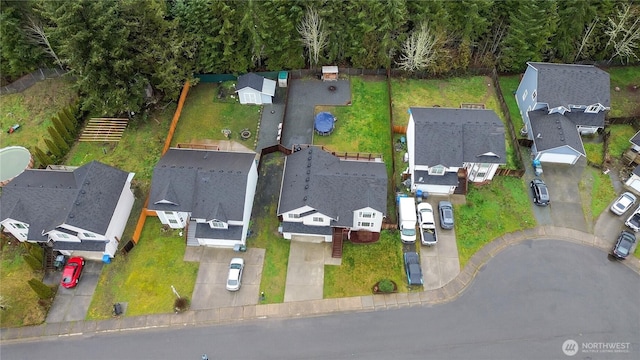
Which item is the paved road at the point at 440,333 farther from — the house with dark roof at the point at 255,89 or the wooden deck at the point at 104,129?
the house with dark roof at the point at 255,89

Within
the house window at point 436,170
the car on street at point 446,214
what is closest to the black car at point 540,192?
the car on street at point 446,214

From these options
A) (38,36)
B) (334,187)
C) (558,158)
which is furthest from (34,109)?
(558,158)

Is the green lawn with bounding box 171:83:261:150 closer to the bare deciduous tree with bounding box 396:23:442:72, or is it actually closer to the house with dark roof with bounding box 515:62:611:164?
the bare deciduous tree with bounding box 396:23:442:72

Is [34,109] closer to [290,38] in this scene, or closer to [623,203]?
[290,38]

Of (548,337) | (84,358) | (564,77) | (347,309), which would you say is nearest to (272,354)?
(347,309)

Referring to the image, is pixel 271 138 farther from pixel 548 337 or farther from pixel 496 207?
pixel 548 337

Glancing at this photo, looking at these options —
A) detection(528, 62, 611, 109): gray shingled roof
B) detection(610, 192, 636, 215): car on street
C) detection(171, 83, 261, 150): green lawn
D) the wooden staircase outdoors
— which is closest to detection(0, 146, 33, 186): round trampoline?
detection(171, 83, 261, 150): green lawn
